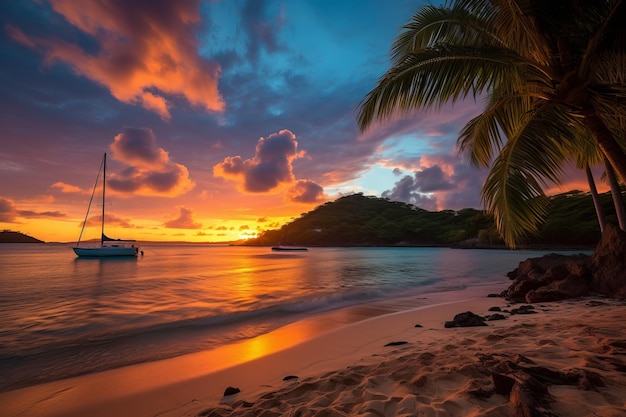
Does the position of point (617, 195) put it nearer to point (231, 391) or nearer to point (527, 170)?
point (527, 170)

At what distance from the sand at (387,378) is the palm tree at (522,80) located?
297 cm

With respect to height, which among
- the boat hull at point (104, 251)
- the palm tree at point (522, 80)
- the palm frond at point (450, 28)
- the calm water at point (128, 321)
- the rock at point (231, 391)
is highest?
the palm frond at point (450, 28)

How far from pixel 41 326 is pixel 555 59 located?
14.8 metres

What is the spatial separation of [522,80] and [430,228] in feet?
500

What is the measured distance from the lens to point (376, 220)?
17300 cm

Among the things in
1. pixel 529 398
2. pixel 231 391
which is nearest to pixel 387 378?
pixel 529 398

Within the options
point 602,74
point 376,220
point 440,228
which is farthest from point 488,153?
point 376,220

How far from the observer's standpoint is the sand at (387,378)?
112 inches

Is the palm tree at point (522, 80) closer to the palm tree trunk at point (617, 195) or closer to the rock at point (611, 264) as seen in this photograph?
the rock at point (611, 264)

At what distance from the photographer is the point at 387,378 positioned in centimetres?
365

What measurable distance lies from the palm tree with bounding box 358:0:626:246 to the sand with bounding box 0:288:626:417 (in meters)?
2.97

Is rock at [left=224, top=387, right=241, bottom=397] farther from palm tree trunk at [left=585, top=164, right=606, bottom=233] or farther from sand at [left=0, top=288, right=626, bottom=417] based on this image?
palm tree trunk at [left=585, top=164, right=606, bottom=233]

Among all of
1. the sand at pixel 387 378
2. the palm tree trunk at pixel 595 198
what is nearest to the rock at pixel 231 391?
the sand at pixel 387 378

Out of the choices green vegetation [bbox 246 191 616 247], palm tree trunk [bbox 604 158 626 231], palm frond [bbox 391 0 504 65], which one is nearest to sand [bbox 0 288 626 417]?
palm frond [bbox 391 0 504 65]
